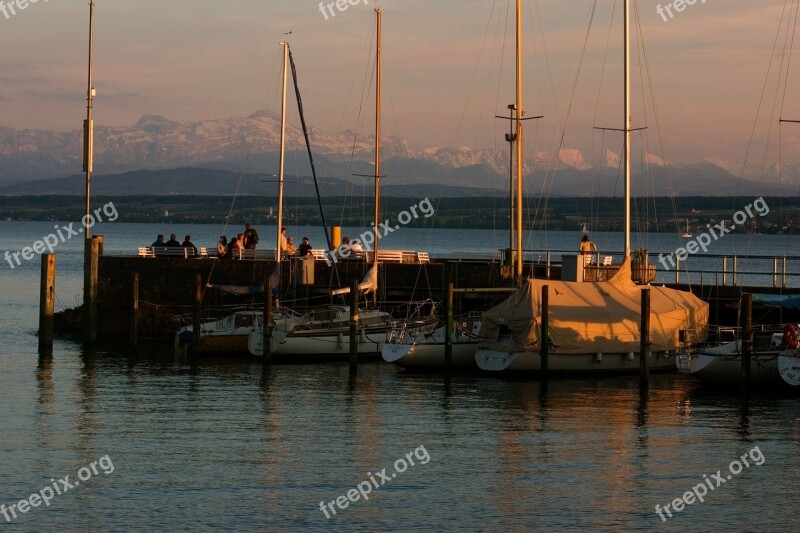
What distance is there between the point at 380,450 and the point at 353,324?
11785mm

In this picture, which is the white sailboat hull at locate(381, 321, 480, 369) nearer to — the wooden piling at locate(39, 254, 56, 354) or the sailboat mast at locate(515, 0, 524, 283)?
the sailboat mast at locate(515, 0, 524, 283)

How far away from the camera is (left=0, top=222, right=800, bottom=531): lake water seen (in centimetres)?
2603

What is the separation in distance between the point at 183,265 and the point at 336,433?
860 inches

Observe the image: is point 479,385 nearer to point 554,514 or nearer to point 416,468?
point 416,468

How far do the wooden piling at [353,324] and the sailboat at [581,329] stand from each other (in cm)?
381

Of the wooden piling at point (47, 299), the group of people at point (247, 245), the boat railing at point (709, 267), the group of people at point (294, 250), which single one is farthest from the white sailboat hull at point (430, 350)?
the wooden piling at point (47, 299)

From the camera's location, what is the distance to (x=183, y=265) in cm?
5441

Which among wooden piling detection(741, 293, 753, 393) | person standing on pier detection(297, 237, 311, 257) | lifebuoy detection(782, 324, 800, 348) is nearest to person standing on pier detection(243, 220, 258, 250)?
person standing on pier detection(297, 237, 311, 257)

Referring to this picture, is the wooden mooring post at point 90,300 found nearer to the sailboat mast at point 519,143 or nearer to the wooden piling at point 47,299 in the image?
the wooden piling at point 47,299

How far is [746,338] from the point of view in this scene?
3828cm

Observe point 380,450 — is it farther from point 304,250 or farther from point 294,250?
point 294,250

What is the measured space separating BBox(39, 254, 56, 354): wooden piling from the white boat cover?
594 inches

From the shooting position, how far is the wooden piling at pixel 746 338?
125ft

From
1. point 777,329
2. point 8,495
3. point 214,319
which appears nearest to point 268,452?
point 8,495
